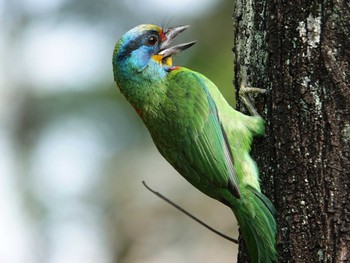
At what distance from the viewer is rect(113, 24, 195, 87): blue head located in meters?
3.95

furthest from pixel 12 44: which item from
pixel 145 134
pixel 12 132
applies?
pixel 145 134

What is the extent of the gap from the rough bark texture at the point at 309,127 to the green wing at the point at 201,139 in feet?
1.37

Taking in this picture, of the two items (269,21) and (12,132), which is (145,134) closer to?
(12,132)

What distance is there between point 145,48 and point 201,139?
74 centimetres

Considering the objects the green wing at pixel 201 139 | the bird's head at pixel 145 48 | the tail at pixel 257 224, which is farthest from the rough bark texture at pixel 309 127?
the bird's head at pixel 145 48

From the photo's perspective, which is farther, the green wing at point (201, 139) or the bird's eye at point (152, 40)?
the bird's eye at point (152, 40)

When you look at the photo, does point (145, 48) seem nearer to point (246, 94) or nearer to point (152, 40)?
point (152, 40)

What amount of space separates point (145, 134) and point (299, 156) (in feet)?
37.0

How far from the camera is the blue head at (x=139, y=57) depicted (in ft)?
13.0

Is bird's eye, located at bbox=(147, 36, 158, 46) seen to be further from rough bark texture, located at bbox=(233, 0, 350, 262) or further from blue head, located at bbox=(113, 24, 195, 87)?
rough bark texture, located at bbox=(233, 0, 350, 262)

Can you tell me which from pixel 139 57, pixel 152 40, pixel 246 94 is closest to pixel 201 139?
pixel 246 94

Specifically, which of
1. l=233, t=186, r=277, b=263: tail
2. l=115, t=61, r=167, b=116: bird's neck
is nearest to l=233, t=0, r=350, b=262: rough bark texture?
l=233, t=186, r=277, b=263: tail

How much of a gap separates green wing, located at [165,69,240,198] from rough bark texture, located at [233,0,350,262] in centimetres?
42

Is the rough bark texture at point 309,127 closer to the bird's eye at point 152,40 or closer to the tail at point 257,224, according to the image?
the tail at point 257,224
